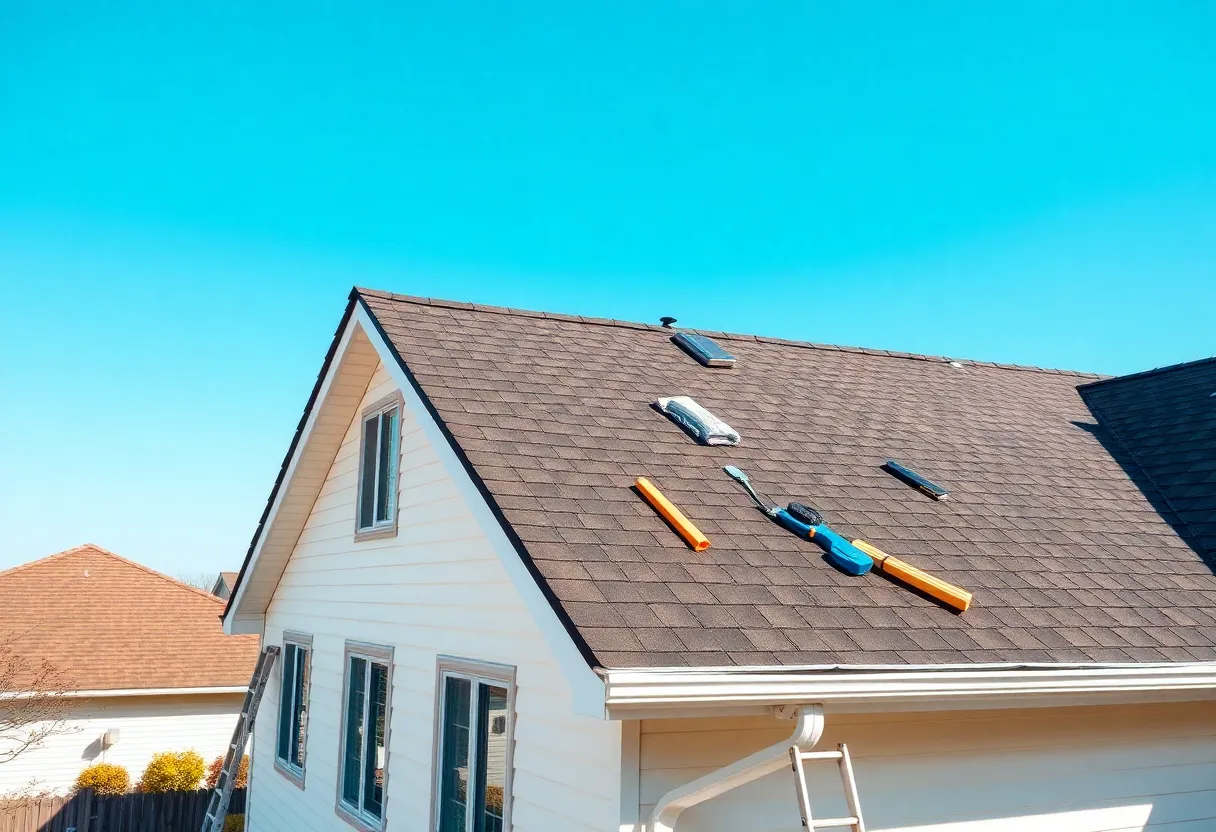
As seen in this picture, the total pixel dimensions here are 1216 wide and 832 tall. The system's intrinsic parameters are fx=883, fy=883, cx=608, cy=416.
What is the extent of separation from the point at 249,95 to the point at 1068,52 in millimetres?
12517

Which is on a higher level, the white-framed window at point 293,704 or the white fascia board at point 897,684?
the white fascia board at point 897,684

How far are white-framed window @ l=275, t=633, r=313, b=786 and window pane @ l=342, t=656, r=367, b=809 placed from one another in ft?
5.90

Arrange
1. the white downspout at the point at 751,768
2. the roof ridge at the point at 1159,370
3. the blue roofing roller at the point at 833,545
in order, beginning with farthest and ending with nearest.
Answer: the roof ridge at the point at 1159,370, the blue roofing roller at the point at 833,545, the white downspout at the point at 751,768

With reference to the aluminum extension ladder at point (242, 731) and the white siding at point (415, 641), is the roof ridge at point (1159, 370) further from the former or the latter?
the aluminum extension ladder at point (242, 731)

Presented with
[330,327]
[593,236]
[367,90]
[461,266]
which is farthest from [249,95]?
[593,236]

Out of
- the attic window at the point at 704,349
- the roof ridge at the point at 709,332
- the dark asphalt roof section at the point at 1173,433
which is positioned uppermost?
the roof ridge at the point at 709,332

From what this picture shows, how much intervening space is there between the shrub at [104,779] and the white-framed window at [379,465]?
1350 centimetres

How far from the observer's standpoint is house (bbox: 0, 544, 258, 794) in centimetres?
1914

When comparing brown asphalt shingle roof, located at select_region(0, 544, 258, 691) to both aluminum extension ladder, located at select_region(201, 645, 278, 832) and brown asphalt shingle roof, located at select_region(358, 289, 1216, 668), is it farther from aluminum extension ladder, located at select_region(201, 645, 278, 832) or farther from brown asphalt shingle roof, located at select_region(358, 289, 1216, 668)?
brown asphalt shingle roof, located at select_region(358, 289, 1216, 668)

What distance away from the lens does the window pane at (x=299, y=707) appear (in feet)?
36.4

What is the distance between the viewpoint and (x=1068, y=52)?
1196 cm

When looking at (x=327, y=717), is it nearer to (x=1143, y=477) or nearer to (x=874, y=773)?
(x=874, y=773)

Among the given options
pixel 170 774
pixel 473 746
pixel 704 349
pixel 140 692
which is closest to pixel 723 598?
pixel 473 746

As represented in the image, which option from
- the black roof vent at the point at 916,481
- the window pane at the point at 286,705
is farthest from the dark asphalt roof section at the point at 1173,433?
the window pane at the point at 286,705
